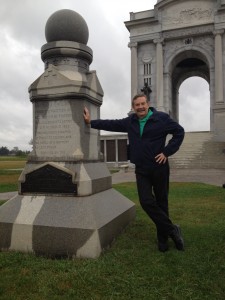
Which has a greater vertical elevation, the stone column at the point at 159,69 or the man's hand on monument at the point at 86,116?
the stone column at the point at 159,69

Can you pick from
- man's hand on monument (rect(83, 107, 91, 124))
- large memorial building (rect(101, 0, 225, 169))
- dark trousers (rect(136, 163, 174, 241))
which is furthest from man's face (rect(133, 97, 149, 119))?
large memorial building (rect(101, 0, 225, 169))

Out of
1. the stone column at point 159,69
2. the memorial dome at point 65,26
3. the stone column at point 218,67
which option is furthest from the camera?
the stone column at point 159,69

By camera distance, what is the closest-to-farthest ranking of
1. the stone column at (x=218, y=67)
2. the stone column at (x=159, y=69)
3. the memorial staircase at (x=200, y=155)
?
the memorial staircase at (x=200, y=155) < the stone column at (x=218, y=67) < the stone column at (x=159, y=69)

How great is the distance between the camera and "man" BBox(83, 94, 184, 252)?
3.95 metres

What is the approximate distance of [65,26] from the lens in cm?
508

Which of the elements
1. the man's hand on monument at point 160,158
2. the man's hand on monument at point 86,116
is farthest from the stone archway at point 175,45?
the man's hand on monument at point 160,158

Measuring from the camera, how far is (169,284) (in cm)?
307

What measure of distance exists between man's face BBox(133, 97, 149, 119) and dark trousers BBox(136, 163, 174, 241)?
0.71 m

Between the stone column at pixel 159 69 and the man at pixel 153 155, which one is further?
the stone column at pixel 159 69

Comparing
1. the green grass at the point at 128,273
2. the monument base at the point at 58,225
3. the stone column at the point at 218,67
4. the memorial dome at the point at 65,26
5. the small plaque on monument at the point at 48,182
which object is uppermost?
the stone column at the point at 218,67

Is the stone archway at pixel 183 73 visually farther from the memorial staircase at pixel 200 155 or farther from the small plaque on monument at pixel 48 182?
the small plaque on monument at pixel 48 182

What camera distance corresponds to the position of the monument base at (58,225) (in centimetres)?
387

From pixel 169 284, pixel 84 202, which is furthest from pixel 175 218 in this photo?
pixel 169 284

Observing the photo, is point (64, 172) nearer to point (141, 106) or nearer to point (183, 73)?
point (141, 106)
